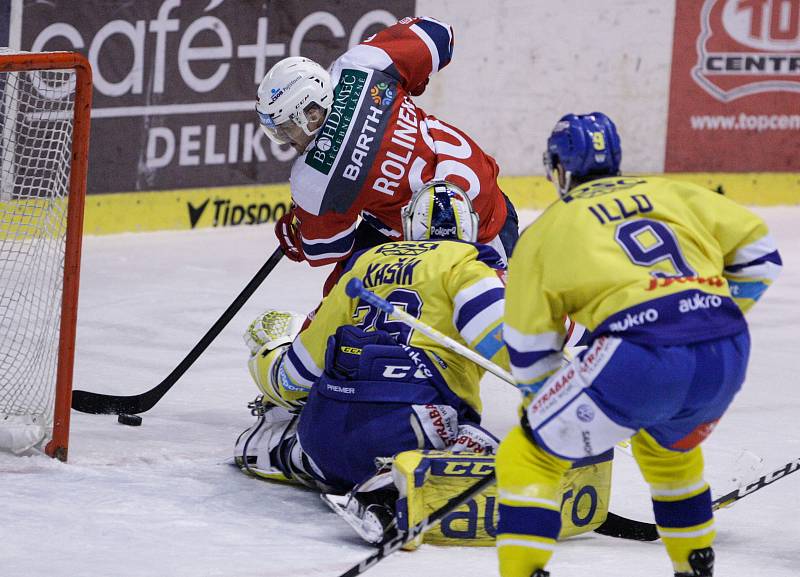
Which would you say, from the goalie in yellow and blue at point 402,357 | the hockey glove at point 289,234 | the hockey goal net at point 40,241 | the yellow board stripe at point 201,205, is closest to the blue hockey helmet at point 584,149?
the goalie in yellow and blue at point 402,357

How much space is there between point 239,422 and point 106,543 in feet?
4.00

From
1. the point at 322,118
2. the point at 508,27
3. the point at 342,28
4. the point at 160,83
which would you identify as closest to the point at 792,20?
the point at 508,27

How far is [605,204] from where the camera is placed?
274 cm

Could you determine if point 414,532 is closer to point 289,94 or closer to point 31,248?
point 289,94

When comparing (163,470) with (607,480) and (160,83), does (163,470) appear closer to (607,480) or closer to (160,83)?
(607,480)

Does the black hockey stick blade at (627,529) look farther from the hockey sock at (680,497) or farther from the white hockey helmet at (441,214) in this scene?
the white hockey helmet at (441,214)

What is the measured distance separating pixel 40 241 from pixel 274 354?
141cm

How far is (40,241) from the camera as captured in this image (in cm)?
495

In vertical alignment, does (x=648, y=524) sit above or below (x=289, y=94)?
below

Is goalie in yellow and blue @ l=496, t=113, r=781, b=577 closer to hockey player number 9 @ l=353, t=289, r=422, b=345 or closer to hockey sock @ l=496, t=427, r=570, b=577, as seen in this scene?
hockey sock @ l=496, t=427, r=570, b=577

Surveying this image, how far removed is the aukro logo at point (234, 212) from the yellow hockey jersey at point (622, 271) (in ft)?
14.6

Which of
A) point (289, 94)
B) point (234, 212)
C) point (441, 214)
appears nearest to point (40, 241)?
point (289, 94)

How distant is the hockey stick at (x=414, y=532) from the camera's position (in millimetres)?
2955

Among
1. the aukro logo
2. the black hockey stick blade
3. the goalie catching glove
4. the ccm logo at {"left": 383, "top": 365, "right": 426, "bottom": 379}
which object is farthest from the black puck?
the aukro logo
